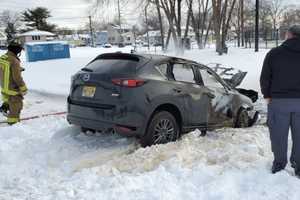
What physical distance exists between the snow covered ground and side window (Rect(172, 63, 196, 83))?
0.92m

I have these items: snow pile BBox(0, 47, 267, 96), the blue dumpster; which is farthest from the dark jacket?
the blue dumpster

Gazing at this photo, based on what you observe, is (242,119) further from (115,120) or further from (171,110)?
(115,120)

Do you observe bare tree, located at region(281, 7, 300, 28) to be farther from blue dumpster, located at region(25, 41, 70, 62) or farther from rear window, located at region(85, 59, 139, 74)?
rear window, located at region(85, 59, 139, 74)

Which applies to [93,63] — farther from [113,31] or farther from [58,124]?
[113,31]

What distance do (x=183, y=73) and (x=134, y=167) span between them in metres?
2.32

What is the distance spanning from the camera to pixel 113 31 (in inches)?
4860

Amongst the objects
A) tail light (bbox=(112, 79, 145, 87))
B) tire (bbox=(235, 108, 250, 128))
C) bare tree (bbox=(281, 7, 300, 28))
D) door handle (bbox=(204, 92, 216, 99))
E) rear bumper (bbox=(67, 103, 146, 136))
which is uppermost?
bare tree (bbox=(281, 7, 300, 28))

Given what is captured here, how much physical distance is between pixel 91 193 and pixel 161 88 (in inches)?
90.8

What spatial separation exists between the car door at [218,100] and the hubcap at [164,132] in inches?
45.9

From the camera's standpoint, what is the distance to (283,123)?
498cm

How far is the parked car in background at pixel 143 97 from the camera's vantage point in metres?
6.36

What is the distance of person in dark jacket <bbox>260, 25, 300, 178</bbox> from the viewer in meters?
4.89

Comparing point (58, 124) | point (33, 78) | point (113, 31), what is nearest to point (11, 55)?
point (58, 124)

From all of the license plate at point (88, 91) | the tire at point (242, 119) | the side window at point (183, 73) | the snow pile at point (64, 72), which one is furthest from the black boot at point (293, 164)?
the snow pile at point (64, 72)
